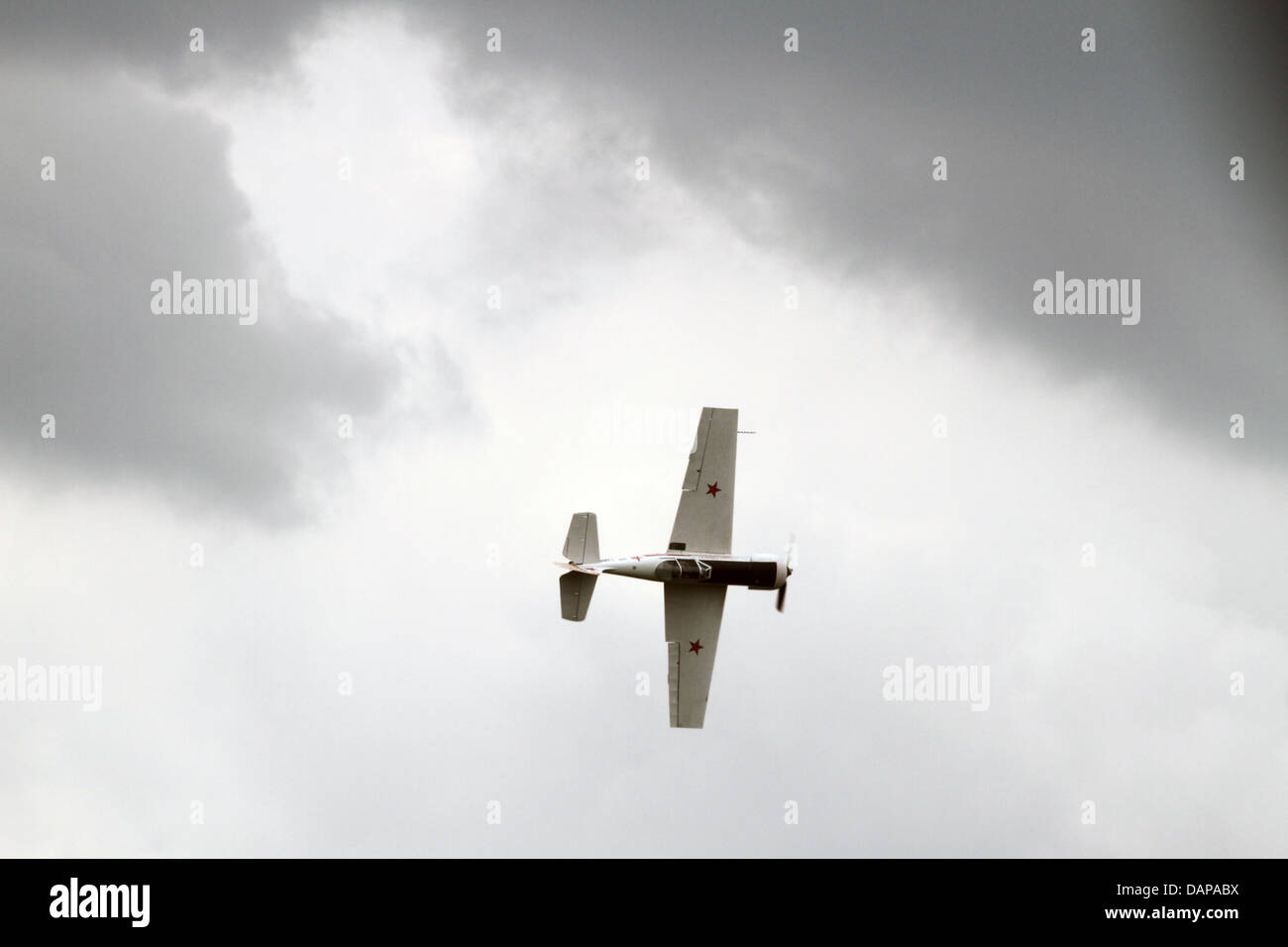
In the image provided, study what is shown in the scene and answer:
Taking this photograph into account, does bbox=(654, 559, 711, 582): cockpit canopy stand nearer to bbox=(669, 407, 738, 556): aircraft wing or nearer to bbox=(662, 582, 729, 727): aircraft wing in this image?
bbox=(669, 407, 738, 556): aircraft wing

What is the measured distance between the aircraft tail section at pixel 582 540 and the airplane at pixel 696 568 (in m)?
0.04

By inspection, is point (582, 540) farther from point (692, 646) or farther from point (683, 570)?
point (692, 646)

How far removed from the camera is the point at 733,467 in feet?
241

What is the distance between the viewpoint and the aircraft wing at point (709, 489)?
237ft

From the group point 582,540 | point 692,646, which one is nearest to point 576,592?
point 582,540

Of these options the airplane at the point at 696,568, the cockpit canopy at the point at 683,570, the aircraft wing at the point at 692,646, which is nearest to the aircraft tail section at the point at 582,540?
the airplane at the point at 696,568

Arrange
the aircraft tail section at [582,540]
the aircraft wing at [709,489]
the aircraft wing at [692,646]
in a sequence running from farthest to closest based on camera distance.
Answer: the aircraft wing at [692,646], the aircraft wing at [709,489], the aircraft tail section at [582,540]

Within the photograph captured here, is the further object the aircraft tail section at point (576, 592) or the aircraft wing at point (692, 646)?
the aircraft wing at point (692, 646)

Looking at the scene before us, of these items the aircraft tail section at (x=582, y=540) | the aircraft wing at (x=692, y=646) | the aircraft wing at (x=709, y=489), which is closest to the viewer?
the aircraft tail section at (x=582, y=540)

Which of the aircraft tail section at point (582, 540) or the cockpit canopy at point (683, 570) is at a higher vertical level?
the aircraft tail section at point (582, 540)

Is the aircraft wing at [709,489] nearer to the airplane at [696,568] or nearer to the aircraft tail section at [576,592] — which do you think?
the airplane at [696,568]

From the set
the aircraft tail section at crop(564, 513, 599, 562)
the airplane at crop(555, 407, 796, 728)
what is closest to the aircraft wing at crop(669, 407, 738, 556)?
the airplane at crop(555, 407, 796, 728)
